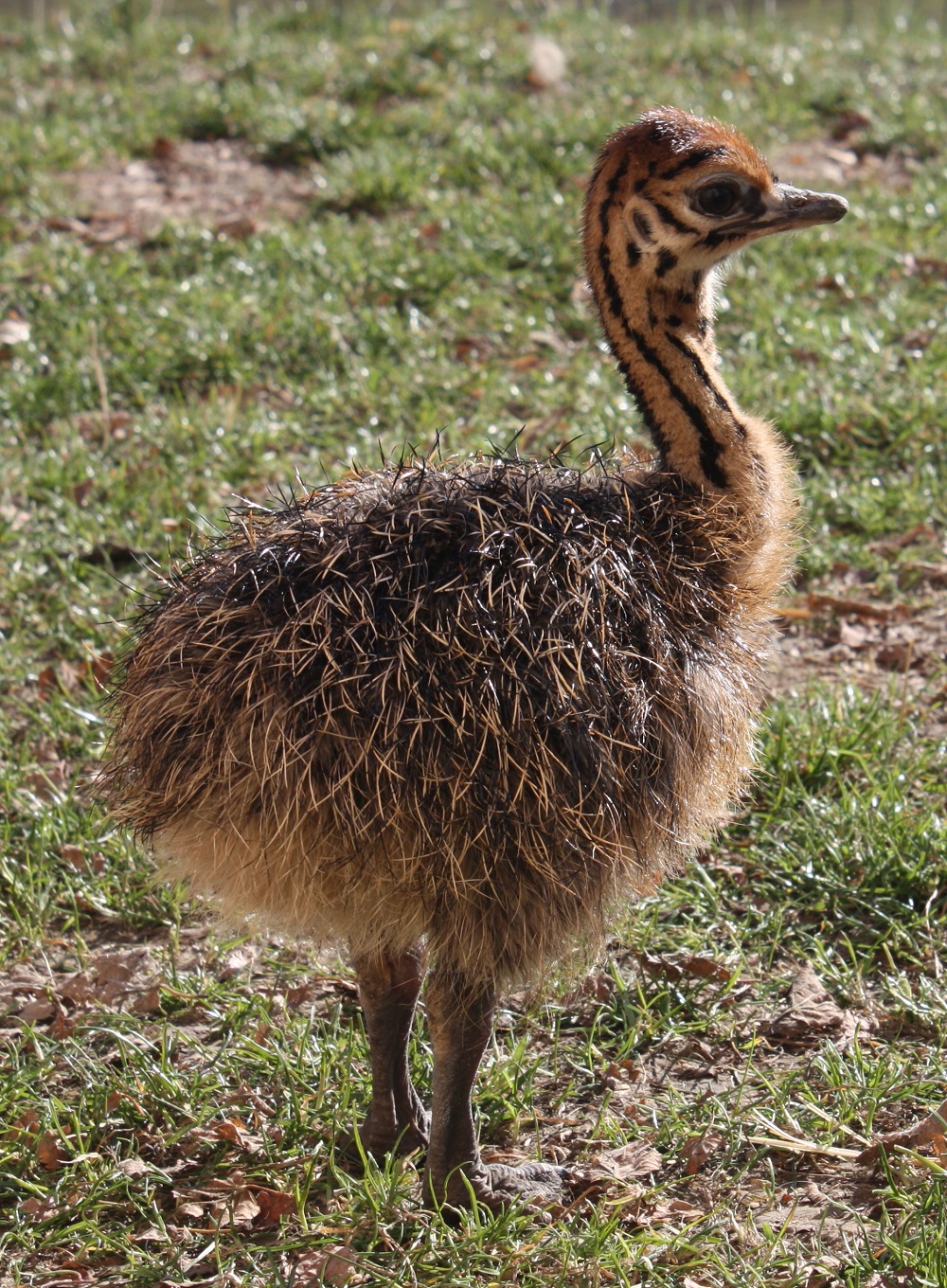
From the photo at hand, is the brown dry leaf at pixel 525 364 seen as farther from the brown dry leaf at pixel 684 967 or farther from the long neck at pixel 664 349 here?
the brown dry leaf at pixel 684 967

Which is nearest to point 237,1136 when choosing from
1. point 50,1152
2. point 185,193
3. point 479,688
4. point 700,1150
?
point 50,1152

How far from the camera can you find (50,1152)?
3439mm

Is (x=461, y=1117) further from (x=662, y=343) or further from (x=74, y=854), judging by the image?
(x=662, y=343)

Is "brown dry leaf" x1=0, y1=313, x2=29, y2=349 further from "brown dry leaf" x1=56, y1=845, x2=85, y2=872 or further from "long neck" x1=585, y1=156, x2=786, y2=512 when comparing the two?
"long neck" x1=585, y1=156, x2=786, y2=512

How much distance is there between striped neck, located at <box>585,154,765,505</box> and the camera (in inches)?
136

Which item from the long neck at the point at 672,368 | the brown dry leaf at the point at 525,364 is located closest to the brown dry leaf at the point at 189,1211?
the long neck at the point at 672,368

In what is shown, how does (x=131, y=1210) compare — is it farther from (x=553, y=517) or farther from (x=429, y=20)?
(x=429, y=20)

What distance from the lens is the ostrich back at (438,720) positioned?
2.82 metres

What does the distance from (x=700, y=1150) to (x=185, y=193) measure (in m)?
6.18

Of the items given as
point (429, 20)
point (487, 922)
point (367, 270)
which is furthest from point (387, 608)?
point (429, 20)

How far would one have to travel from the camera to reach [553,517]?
10.3ft

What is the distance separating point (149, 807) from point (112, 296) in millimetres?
4324

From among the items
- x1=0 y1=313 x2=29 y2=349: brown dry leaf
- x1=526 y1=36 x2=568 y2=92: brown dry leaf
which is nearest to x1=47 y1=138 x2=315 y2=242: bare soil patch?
x1=0 y1=313 x2=29 y2=349: brown dry leaf

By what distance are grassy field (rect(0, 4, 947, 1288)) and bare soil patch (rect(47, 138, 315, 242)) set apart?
3 centimetres
